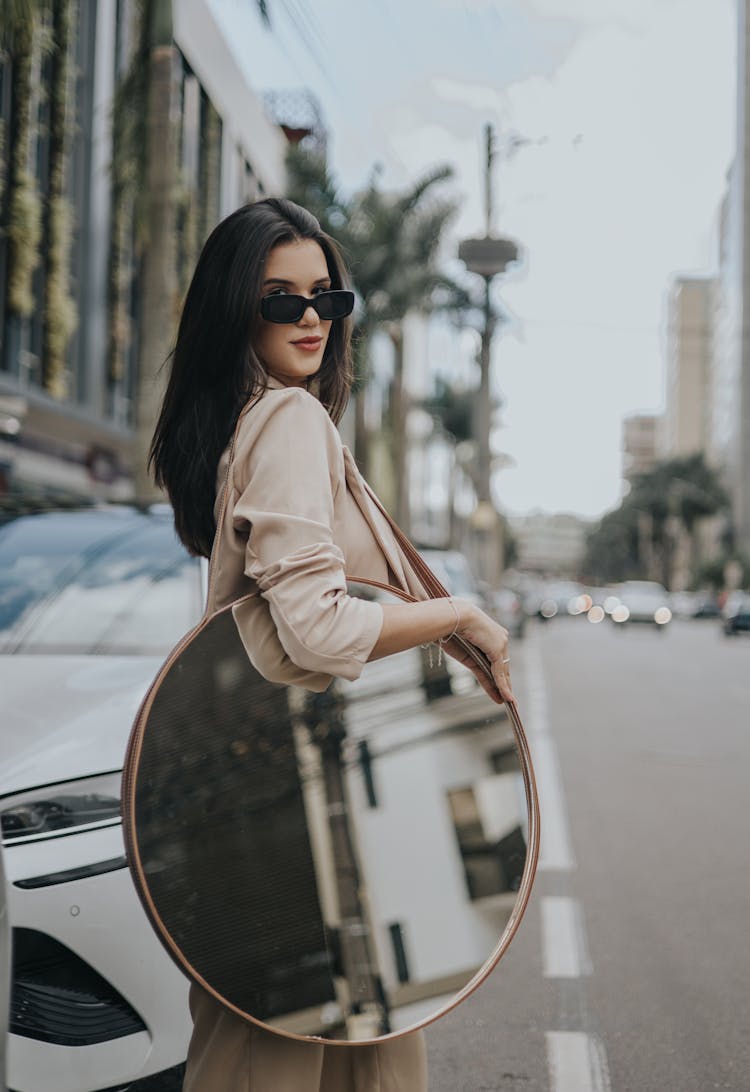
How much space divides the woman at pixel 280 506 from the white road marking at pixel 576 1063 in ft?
5.10

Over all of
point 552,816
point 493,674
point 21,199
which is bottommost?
point 552,816

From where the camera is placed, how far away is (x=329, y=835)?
5.95 feet

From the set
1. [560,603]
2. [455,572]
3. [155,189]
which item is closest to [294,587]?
[455,572]

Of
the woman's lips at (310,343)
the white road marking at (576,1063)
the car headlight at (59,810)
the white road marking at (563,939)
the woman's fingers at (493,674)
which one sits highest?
the woman's lips at (310,343)

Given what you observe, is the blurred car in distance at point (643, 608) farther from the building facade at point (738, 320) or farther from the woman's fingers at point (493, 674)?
the building facade at point (738, 320)

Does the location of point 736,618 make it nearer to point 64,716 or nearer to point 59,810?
point 64,716

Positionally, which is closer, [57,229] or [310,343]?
[310,343]

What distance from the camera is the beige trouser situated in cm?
178

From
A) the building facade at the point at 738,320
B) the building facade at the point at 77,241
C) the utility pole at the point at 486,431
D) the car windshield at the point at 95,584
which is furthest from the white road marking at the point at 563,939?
the building facade at the point at 738,320

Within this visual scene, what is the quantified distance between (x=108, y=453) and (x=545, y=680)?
13931 millimetres

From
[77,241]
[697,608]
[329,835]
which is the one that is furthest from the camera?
[697,608]

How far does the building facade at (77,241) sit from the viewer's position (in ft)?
71.2

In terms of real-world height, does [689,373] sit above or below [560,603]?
above

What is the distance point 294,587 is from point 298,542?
6 centimetres
